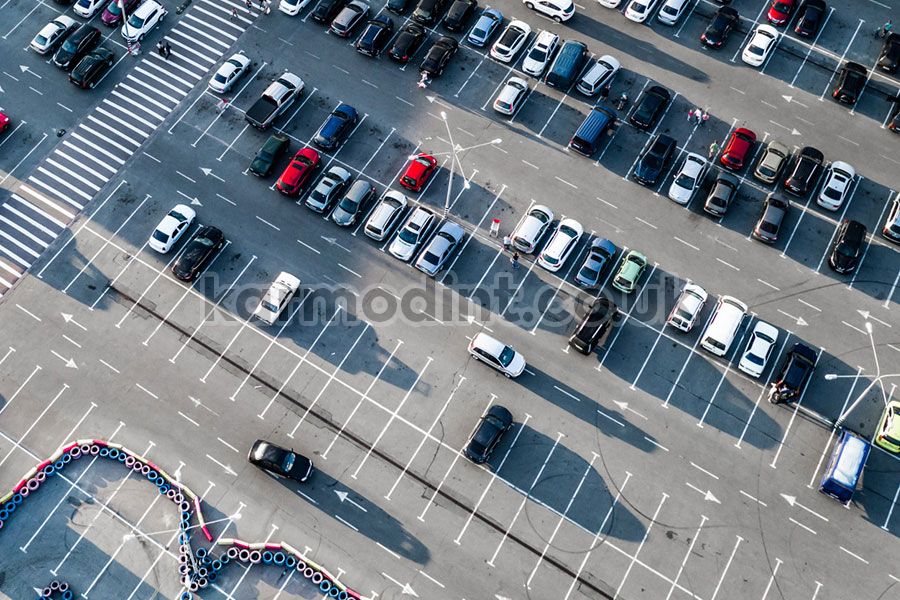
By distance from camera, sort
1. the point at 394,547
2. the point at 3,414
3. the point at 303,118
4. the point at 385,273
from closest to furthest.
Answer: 1. the point at 394,547
2. the point at 3,414
3. the point at 385,273
4. the point at 303,118

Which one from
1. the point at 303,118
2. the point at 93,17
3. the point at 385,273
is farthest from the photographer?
the point at 93,17

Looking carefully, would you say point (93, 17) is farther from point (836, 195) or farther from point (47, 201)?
point (836, 195)

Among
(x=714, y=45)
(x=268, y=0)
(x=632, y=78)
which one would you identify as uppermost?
(x=714, y=45)

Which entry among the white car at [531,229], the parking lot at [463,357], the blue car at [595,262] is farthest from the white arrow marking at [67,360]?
the blue car at [595,262]

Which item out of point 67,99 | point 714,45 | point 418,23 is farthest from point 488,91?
point 67,99

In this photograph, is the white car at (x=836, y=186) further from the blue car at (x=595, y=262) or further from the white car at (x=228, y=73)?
the white car at (x=228, y=73)

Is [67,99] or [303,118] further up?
[303,118]

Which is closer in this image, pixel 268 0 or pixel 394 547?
pixel 394 547
